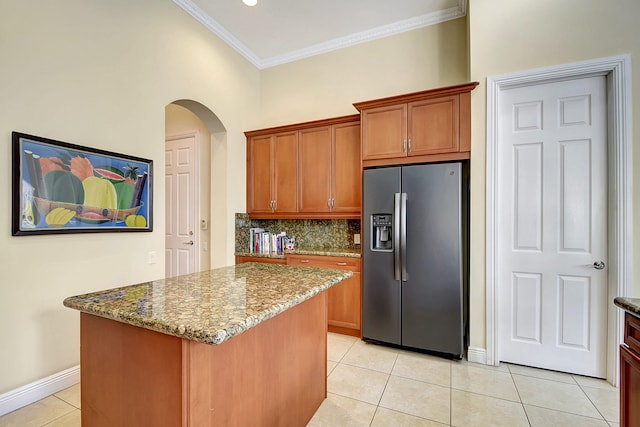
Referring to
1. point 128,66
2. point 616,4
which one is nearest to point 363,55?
point 616,4

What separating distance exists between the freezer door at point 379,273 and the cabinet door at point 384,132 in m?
0.19

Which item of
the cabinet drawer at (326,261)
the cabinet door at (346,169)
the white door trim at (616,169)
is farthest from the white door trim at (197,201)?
the white door trim at (616,169)

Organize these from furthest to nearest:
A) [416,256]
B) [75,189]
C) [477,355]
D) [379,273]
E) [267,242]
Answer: [267,242], [379,273], [416,256], [477,355], [75,189]

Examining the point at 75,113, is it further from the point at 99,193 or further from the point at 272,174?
the point at 272,174

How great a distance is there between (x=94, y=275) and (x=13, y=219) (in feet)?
2.18

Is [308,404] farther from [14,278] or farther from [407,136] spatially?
[407,136]

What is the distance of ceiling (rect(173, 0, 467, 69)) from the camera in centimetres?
312

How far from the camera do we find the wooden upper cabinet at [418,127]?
2.67m

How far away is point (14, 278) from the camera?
6.37 feet

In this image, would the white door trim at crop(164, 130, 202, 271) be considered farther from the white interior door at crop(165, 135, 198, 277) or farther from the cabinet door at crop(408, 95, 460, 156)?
the cabinet door at crop(408, 95, 460, 156)

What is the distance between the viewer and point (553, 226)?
2.47 meters

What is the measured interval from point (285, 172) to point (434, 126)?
1857 millimetres

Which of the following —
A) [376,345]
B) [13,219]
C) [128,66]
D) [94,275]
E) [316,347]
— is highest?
[128,66]

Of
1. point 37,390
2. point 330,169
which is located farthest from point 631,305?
point 37,390
